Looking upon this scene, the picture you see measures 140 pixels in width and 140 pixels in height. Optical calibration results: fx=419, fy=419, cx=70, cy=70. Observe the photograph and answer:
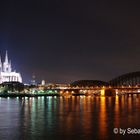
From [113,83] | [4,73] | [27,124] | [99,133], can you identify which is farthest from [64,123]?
[4,73]

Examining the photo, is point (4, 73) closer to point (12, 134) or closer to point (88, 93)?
point (88, 93)

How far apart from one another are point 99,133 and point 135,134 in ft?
6.88

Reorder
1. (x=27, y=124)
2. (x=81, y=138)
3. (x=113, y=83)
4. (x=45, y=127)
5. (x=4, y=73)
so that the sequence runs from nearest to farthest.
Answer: (x=81, y=138) < (x=45, y=127) < (x=27, y=124) < (x=113, y=83) < (x=4, y=73)

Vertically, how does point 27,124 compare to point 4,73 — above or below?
below

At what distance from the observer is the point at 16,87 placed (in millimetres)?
116062

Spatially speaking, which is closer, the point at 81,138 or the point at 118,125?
the point at 81,138

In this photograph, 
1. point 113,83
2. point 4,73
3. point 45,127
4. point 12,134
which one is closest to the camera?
point 12,134

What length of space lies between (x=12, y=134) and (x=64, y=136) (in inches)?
114

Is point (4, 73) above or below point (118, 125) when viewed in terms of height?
above

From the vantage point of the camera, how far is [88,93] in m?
114

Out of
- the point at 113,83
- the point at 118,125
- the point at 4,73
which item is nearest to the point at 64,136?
the point at 118,125

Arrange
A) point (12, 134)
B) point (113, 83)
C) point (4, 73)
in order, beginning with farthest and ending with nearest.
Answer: point (4, 73)
point (113, 83)
point (12, 134)

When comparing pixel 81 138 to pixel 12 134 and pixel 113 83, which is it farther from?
pixel 113 83

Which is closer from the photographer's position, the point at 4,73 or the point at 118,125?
the point at 118,125
